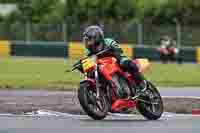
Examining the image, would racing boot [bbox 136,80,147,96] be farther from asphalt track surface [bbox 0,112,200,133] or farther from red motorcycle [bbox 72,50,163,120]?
asphalt track surface [bbox 0,112,200,133]

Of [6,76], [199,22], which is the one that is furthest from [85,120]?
[199,22]

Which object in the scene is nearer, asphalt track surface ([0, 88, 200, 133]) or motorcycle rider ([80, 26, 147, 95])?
asphalt track surface ([0, 88, 200, 133])

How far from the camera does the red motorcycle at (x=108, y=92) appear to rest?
12547 millimetres

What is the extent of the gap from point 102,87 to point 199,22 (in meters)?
32.9

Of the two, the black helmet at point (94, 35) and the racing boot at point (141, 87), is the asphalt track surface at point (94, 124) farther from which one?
the black helmet at point (94, 35)

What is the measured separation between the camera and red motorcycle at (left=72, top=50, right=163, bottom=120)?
41.2 ft

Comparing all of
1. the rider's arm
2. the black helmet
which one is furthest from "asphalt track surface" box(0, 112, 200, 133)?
the black helmet

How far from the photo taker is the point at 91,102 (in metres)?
12.5

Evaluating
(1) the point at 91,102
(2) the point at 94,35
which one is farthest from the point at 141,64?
(1) the point at 91,102

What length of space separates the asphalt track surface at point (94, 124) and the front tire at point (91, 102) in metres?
0.15

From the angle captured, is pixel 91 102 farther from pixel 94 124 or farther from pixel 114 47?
pixel 114 47

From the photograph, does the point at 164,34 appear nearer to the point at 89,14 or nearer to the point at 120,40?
the point at 120,40

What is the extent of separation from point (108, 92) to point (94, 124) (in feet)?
3.44

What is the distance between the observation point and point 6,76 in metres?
23.4
